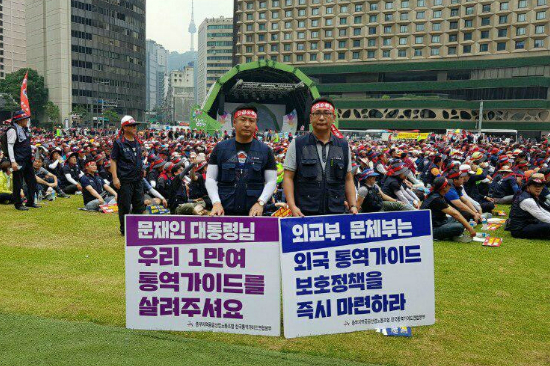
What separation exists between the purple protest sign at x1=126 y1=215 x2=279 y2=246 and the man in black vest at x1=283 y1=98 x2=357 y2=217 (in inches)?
31.1

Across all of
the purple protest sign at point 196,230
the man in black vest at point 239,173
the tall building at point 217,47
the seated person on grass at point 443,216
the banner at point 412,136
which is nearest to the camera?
the purple protest sign at point 196,230

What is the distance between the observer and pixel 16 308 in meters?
4.05

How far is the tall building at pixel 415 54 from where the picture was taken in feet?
205

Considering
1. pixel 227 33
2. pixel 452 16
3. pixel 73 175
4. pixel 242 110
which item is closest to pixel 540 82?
pixel 452 16

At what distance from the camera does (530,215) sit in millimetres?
7895

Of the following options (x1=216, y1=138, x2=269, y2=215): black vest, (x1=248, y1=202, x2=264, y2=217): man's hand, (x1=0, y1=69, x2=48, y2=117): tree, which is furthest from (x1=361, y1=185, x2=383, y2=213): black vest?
(x1=0, y1=69, x2=48, y2=117): tree

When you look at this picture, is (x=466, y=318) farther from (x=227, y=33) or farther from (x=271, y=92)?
(x=227, y=33)

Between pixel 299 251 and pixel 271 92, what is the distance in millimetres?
48574

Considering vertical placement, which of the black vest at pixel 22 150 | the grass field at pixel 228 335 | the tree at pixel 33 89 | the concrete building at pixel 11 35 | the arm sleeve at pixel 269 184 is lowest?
the grass field at pixel 228 335

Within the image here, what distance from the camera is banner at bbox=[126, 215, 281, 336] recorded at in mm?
3426

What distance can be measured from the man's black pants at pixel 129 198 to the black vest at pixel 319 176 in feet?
11.9

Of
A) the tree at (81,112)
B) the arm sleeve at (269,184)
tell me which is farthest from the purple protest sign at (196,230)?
the tree at (81,112)

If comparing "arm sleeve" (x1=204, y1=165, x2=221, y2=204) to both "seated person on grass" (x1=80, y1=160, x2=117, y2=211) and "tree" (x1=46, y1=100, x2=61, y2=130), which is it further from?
"tree" (x1=46, y1=100, x2=61, y2=130)

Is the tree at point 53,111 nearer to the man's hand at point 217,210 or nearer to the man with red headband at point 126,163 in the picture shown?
the man with red headband at point 126,163
